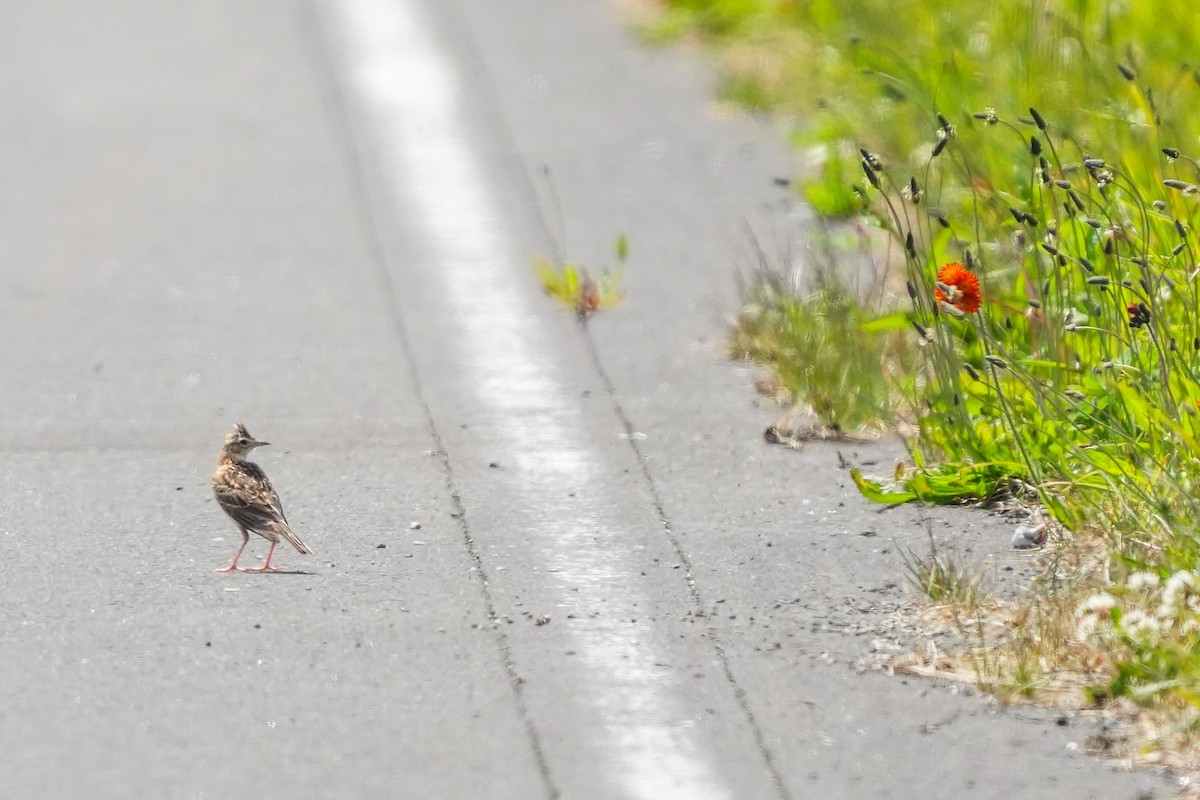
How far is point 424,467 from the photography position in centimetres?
616

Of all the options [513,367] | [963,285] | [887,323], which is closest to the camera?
[963,285]

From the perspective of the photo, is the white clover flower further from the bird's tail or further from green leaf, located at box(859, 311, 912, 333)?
the bird's tail

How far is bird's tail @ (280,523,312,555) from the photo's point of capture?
5434 mm

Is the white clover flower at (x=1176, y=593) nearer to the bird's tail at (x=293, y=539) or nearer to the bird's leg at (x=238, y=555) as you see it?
the bird's tail at (x=293, y=539)

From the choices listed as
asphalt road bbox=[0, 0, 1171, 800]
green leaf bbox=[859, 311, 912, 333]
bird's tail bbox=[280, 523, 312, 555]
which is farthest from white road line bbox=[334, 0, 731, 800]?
green leaf bbox=[859, 311, 912, 333]

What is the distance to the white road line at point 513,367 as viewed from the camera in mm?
4492

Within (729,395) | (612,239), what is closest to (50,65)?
(612,239)

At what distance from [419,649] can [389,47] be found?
659 cm

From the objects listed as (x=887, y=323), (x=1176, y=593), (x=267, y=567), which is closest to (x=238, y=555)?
(x=267, y=567)

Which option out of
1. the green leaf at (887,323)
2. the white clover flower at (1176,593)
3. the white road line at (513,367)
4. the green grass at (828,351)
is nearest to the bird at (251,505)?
the white road line at (513,367)

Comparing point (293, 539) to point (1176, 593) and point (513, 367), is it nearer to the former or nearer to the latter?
point (513, 367)

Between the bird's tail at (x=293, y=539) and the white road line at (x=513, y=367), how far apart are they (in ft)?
2.02

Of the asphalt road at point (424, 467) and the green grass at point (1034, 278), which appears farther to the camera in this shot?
the green grass at point (1034, 278)

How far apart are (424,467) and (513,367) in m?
0.95
